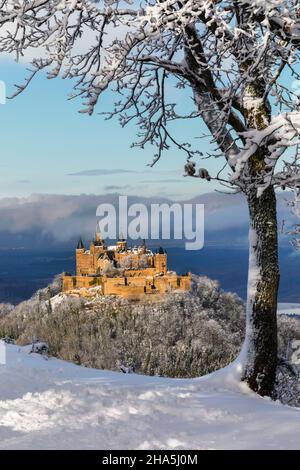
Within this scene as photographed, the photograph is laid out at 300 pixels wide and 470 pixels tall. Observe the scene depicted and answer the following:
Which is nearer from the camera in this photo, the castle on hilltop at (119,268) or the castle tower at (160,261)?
the castle tower at (160,261)

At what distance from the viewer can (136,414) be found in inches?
264

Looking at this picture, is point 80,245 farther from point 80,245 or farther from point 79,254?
point 79,254

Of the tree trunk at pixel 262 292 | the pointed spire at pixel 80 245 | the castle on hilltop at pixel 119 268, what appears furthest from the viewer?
the castle on hilltop at pixel 119 268

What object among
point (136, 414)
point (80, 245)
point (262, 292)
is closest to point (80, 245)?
point (80, 245)

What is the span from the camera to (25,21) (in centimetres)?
862

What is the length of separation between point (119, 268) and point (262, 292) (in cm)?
5011

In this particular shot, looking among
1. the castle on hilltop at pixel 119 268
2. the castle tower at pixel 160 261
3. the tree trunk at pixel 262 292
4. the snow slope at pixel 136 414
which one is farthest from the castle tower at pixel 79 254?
the snow slope at pixel 136 414

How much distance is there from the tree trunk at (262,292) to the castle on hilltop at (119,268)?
144ft

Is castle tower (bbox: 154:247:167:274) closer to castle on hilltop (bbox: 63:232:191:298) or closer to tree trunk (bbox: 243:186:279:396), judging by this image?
castle on hilltop (bbox: 63:232:191:298)

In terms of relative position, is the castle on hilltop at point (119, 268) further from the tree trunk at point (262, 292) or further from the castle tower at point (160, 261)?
the tree trunk at point (262, 292)

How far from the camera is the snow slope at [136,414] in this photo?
5738mm

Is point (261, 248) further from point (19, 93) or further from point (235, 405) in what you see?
point (19, 93)
